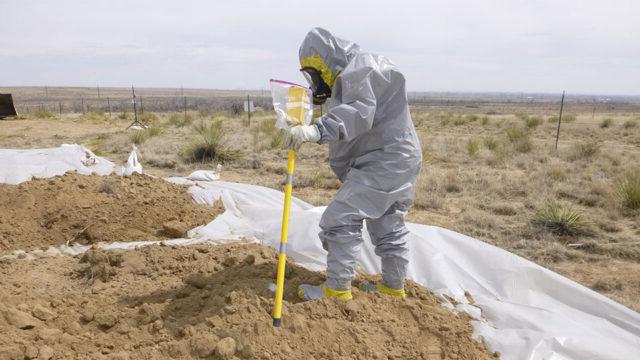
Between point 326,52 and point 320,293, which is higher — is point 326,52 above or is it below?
above

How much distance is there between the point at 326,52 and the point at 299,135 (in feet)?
2.17

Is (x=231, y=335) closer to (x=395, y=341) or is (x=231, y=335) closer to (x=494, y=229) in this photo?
(x=395, y=341)

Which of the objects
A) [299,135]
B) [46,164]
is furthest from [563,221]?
[46,164]

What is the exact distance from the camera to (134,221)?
4.52 meters

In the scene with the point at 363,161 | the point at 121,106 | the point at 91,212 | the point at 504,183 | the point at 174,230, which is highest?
the point at 363,161

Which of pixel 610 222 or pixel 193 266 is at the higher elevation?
pixel 193 266

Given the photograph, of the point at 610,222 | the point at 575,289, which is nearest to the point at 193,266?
the point at 575,289

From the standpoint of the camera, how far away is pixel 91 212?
449cm

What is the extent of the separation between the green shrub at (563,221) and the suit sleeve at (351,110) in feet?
13.7

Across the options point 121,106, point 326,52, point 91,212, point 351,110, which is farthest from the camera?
point 121,106

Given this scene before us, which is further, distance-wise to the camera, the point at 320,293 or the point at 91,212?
the point at 91,212

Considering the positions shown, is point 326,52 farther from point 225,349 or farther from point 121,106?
point 121,106

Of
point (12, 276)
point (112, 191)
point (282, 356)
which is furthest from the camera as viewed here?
point (112, 191)

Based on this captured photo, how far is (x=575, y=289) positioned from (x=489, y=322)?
0.83 m
